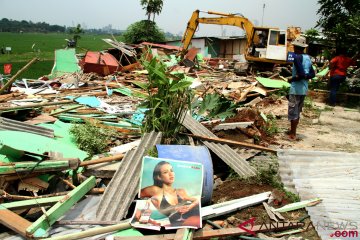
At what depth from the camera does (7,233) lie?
3334 millimetres

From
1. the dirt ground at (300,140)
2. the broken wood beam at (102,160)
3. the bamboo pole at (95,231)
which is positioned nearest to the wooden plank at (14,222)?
the bamboo pole at (95,231)

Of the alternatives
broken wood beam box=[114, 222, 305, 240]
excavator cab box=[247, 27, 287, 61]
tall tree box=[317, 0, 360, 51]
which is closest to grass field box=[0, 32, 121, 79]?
broken wood beam box=[114, 222, 305, 240]

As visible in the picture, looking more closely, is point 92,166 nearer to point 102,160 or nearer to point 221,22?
point 102,160

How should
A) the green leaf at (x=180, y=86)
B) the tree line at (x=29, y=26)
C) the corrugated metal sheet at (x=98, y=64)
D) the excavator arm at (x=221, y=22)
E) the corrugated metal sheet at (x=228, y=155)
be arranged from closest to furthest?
1. the corrugated metal sheet at (x=228, y=155)
2. the green leaf at (x=180, y=86)
3. the corrugated metal sheet at (x=98, y=64)
4. the excavator arm at (x=221, y=22)
5. the tree line at (x=29, y=26)

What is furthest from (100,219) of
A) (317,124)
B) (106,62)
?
(106,62)

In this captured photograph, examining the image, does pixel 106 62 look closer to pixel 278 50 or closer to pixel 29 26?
pixel 278 50

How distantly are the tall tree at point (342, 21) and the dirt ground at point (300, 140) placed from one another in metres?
2.15

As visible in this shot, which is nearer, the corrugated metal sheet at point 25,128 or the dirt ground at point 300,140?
the dirt ground at point 300,140

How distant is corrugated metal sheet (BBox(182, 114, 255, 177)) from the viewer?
4.87 meters

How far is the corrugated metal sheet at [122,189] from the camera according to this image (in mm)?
3654

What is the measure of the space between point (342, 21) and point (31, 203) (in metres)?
12.8

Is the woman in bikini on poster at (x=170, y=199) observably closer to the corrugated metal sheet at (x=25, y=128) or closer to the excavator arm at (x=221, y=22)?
the corrugated metal sheet at (x=25, y=128)

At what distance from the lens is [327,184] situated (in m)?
4.66

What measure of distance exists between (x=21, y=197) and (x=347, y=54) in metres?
10.7
